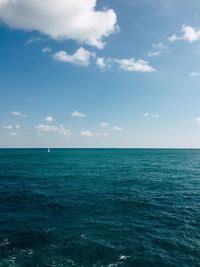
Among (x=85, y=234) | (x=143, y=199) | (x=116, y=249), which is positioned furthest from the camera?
(x=143, y=199)

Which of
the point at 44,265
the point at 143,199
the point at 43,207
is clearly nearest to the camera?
the point at 44,265

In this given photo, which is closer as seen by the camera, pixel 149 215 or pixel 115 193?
pixel 149 215

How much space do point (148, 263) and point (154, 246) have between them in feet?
10.8

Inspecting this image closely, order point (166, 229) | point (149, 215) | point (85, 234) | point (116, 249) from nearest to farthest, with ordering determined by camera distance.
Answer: point (116, 249)
point (85, 234)
point (166, 229)
point (149, 215)

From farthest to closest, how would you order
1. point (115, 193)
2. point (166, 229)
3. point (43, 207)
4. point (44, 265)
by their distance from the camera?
1. point (115, 193)
2. point (43, 207)
3. point (166, 229)
4. point (44, 265)

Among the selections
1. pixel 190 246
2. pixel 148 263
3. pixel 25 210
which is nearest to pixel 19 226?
pixel 25 210

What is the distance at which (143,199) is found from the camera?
4069 cm

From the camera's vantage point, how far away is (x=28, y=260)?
65.2 feet

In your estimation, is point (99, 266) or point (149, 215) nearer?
point (99, 266)

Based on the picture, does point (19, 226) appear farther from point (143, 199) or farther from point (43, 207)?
point (143, 199)

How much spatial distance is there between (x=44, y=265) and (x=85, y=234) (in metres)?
7.05

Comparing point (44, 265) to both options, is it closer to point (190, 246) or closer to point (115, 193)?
Answer: point (190, 246)

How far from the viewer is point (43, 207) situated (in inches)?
1393

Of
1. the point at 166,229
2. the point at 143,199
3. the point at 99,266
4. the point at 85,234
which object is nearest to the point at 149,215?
the point at 166,229
